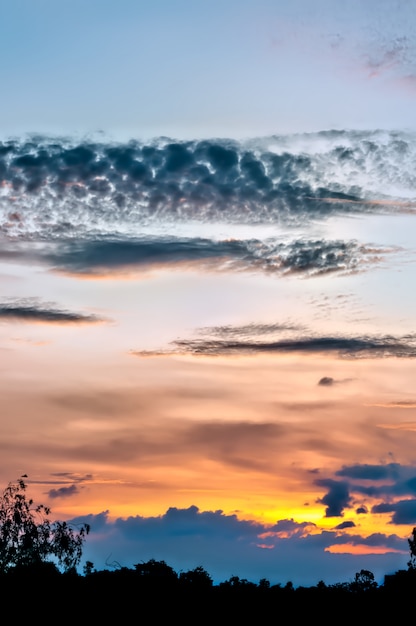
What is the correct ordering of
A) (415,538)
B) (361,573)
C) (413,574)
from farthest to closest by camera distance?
(415,538) → (361,573) → (413,574)

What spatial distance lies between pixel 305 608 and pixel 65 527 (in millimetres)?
21970

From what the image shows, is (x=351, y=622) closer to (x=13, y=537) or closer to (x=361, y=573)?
(x=361, y=573)

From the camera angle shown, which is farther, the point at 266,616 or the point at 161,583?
the point at 161,583

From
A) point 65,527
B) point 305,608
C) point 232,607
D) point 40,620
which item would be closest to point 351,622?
point 305,608

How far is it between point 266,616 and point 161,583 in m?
6.79

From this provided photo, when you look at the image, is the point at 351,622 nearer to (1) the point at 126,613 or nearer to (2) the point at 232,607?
(2) the point at 232,607

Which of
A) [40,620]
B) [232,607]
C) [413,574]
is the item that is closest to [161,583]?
[232,607]

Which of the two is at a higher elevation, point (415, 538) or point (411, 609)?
point (415, 538)

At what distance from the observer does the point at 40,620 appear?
4494 centimetres

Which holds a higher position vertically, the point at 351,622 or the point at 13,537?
the point at 13,537

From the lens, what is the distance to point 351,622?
149 ft

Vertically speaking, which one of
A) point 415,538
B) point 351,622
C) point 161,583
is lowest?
point 351,622

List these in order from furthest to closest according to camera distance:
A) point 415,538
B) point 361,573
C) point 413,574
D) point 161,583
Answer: point 415,538, point 361,573, point 413,574, point 161,583

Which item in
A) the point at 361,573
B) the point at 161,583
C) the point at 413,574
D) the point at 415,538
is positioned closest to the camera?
the point at 161,583
